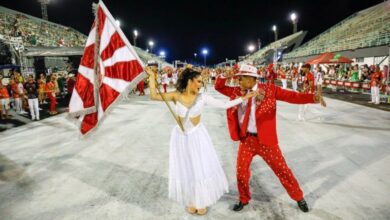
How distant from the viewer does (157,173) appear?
509cm

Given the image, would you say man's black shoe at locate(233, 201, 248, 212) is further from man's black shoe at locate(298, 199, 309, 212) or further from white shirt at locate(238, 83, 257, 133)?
white shirt at locate(238, 83, 257, 133)

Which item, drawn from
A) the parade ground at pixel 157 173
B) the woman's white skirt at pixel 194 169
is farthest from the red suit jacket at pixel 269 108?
the parade ground at pixel 157 173

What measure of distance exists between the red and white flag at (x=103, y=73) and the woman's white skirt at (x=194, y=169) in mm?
905

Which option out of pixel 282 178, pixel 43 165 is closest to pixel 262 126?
pixel 282 178

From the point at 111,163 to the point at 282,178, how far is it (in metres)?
3.64

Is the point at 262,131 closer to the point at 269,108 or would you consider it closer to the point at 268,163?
the point at 269,108

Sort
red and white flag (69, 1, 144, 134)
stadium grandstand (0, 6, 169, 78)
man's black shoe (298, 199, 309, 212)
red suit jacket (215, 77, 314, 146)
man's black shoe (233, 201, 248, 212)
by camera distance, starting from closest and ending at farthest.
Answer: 1. red and white flag (69, 1, 144, 134)
2. red suit jacket (215, 77, 314, 146)
3. man's black shoe (298, 199, 309, 212)
4. man's black shoe (233, 201, 248, 212)
5. stadium grandstand (0, 6, 169, 78)

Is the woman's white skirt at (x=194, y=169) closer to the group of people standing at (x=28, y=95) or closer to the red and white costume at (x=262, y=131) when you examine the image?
the red and white costume at (x=262, y=131)

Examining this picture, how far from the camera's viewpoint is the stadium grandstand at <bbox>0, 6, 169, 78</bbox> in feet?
57.9

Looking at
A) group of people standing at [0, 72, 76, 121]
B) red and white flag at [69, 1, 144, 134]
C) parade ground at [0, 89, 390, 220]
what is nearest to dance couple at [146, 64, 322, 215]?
red and white flag at [69, 1, 144, 134]

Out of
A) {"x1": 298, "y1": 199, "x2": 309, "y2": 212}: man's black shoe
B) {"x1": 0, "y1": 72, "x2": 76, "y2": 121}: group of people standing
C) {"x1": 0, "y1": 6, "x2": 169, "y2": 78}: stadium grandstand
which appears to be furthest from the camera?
{"x1": 0, "y1": 6, "x2": 169, "y2": 78}: stadium grandstand

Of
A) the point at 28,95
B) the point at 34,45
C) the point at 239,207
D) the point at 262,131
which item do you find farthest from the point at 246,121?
the point at 34,45

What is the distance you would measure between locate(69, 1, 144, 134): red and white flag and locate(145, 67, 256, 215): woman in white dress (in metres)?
0.28

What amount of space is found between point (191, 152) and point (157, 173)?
2.01m
